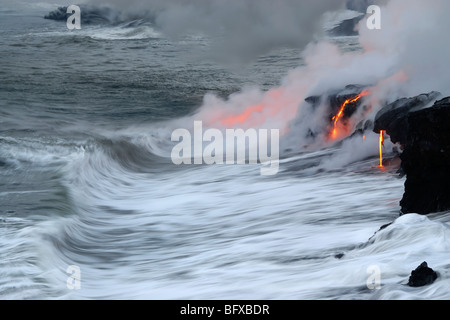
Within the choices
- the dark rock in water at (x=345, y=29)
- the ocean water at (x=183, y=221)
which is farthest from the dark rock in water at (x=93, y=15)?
the ocean water at (x=183, y=221)

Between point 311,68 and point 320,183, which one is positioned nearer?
point 320,183

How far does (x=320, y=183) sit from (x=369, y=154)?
129cm

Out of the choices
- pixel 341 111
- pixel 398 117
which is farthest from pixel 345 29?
pixel 398 117

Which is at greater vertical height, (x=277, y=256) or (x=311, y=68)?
(x=311, y=68)

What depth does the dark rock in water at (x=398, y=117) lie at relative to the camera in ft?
35.0

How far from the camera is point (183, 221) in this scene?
10594 mm

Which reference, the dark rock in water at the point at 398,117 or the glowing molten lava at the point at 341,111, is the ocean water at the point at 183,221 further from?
the glowing molten lava at the point at 341,111

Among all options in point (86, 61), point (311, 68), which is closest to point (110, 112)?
point (311, 68)

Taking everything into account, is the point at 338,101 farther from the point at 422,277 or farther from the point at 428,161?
the point at 422,277

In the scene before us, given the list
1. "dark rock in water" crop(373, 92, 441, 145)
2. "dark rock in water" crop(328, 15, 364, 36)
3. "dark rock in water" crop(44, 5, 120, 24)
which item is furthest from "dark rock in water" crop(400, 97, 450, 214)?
"dark rock in water" crop(44, 5, 120, 24)

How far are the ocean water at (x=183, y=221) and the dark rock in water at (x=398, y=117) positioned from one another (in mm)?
611
